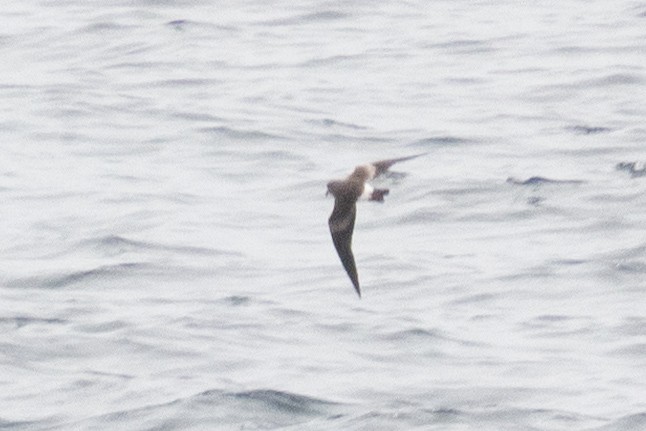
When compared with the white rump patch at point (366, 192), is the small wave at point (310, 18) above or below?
below

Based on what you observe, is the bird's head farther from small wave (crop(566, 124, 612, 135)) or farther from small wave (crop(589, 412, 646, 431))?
small wave (crop(566, 124, 612, 135))

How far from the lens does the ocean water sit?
35.3 ft

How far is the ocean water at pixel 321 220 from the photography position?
10750 millimetres

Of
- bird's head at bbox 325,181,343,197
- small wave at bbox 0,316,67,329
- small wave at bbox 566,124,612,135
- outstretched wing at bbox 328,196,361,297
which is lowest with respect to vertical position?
small wave at bbox 566,124,612,135

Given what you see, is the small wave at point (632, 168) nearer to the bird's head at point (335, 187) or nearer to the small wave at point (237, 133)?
the small wave at point (237, 133)

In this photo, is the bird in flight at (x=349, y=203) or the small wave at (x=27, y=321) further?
the small wave at (x=27, y=321)

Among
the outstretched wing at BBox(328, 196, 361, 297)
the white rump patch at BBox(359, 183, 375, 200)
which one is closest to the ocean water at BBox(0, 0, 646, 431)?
the outstretched wing at BBox(328, 196, 361, 297)

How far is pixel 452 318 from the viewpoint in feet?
39.3

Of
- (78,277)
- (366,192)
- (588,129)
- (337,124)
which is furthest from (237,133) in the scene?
(366,192)

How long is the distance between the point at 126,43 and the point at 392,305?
29.3ft

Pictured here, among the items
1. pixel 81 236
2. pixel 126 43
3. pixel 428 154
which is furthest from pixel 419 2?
pixel 81 236

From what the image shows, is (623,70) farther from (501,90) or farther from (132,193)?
(132,193)

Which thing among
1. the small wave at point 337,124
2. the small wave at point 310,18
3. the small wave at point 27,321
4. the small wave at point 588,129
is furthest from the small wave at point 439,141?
the small wave at point 310,18

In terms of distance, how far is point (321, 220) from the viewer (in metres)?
14.0
